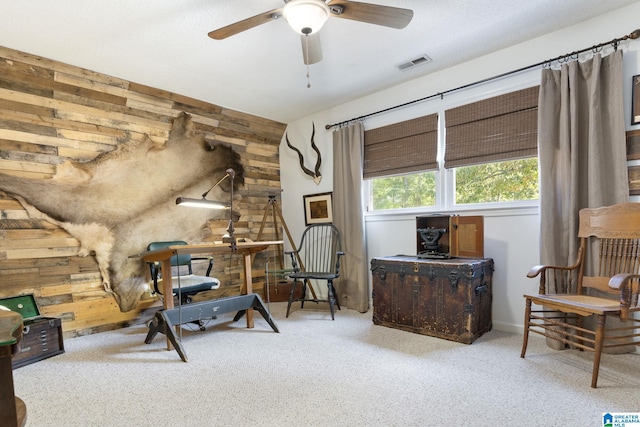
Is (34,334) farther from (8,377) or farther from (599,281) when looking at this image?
(599,281)

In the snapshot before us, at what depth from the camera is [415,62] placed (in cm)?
322

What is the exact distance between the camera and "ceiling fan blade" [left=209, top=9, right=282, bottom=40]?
1914 millimetres

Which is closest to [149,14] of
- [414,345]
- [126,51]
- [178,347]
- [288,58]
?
[126,51]

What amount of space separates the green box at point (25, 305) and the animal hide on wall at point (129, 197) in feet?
1.84

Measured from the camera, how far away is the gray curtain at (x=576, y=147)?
7.86ft

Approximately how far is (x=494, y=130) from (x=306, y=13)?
209 centimetres

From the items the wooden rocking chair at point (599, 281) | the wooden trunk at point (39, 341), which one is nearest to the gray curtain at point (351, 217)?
the wooden rocking chair at point (599, 281)

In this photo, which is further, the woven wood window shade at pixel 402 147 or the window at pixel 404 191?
the window at pixel 404 191

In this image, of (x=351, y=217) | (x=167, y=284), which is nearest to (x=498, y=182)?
(x=351, y=217)

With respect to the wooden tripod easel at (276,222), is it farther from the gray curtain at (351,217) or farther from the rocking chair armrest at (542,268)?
the rocking chair armrest at (542,268)

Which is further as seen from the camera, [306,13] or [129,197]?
[129,197]

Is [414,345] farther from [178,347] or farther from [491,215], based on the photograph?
[178,347]

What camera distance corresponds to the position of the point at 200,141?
4.09 m

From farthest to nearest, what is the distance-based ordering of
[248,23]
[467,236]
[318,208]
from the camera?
[318,208] → [467,236] → [248,23]
